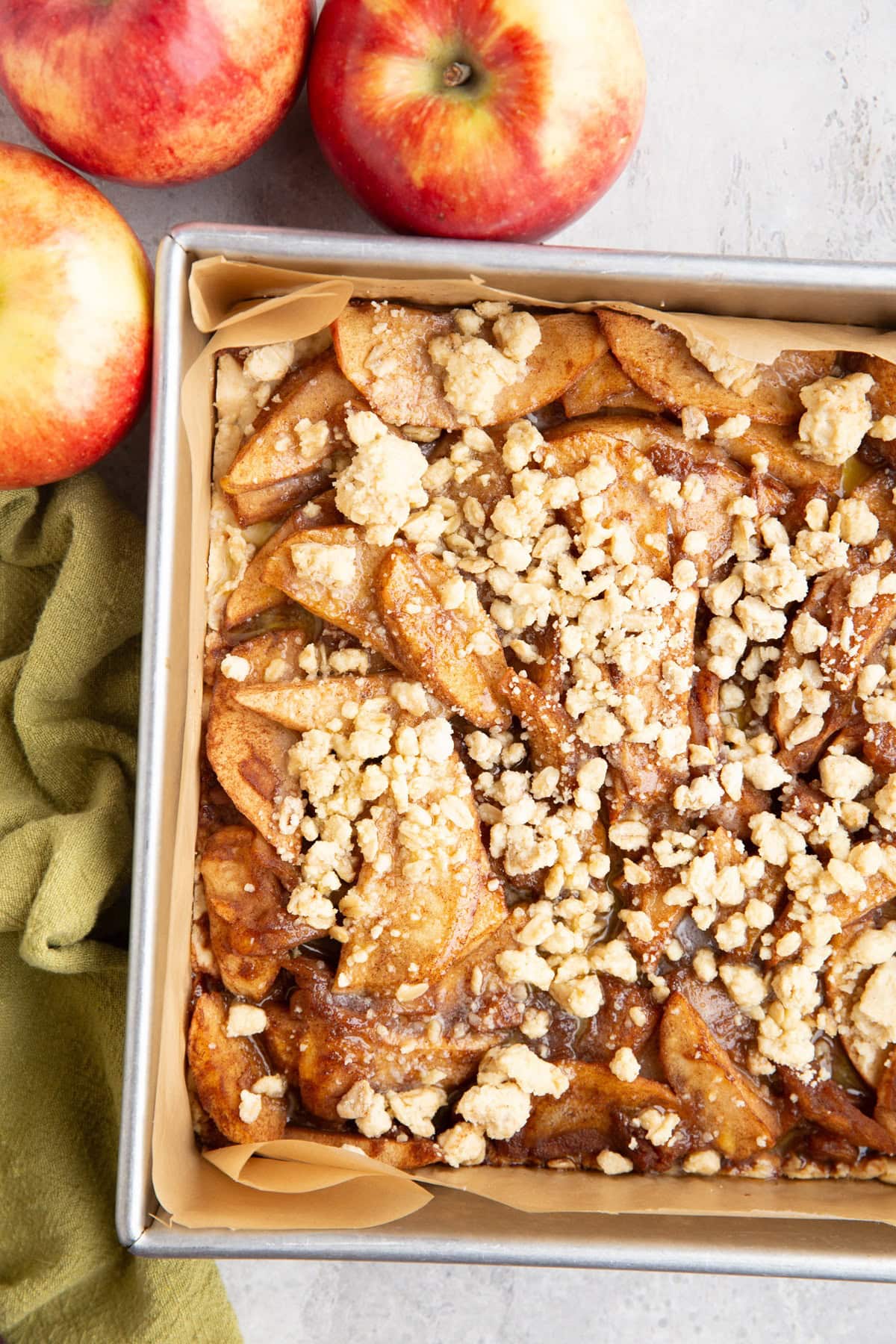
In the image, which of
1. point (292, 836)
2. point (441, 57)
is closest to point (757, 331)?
point (441, 57)

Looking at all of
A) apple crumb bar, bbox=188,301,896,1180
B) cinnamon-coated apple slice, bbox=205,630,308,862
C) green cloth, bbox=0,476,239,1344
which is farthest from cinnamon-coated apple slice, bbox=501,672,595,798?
green cloth, bbox=0,476,239,1344

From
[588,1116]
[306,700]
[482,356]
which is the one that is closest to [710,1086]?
[588,1116]

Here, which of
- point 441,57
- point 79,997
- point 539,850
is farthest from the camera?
point 79,997

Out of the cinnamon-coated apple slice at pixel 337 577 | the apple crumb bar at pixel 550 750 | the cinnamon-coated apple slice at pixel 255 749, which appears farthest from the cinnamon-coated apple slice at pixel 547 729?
the cinnamon-coated apple slice at pixel 255 749

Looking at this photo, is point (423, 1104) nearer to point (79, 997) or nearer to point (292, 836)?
point (292, 836)

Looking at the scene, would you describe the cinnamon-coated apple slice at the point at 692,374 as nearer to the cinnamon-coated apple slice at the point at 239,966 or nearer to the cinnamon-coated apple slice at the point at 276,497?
the cinnamon-coated apple slice at the point at 276,497

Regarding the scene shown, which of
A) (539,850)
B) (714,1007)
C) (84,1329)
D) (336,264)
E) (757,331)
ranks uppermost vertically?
(336,264)

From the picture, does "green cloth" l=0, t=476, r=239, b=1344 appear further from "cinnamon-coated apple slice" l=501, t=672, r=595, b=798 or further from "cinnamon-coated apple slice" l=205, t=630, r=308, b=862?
"cinnamon-coated apple slice" l=501, t=672, r=595, b=798

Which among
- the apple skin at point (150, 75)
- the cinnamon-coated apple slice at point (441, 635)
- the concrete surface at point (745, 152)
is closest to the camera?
the apple skin at point (150, 75)

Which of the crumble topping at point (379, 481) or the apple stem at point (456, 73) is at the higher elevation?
the apple stem at point (456, 73)
